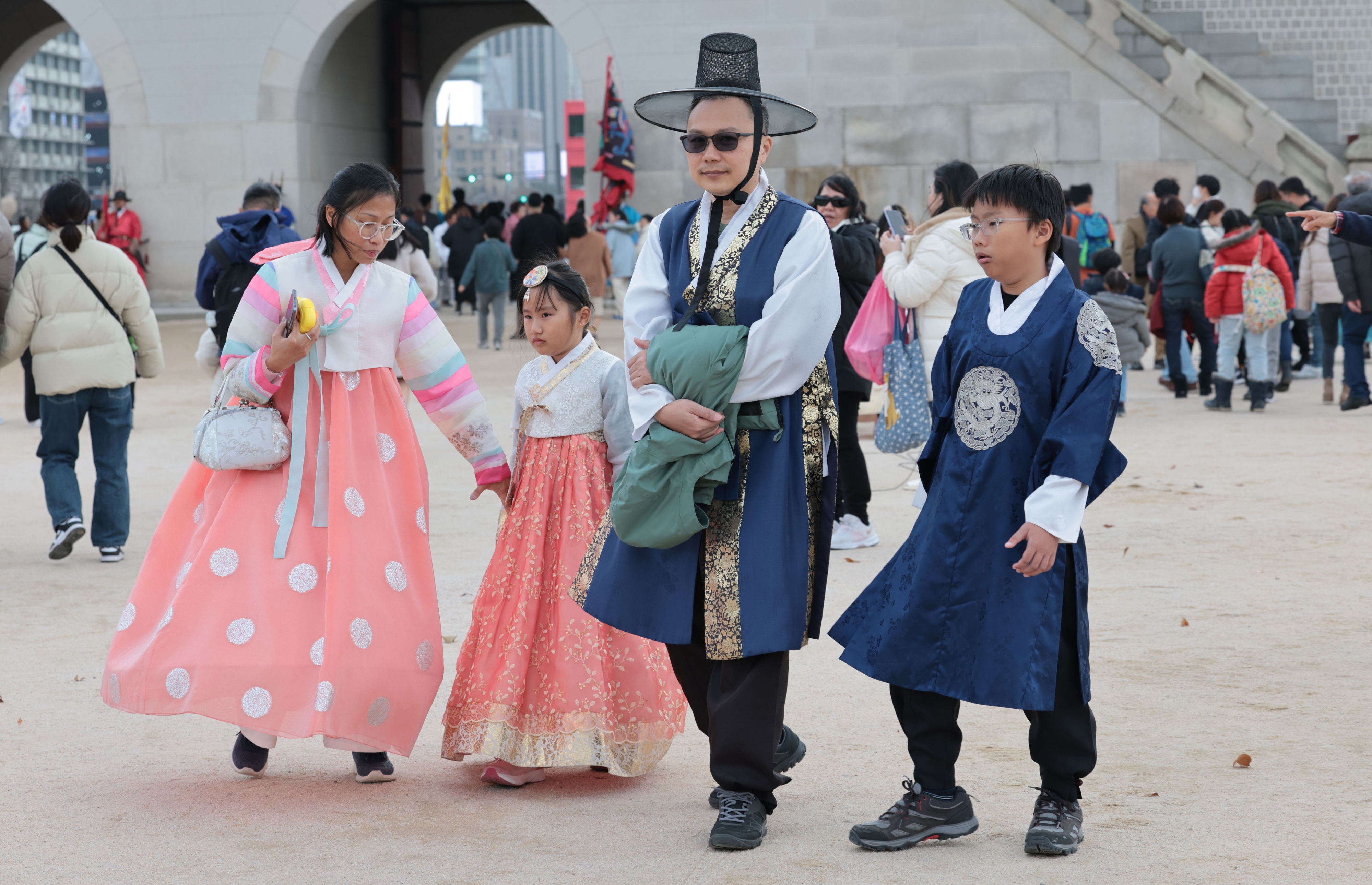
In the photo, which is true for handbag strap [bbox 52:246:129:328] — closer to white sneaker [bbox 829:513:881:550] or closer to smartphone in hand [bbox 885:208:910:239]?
white sneaker [bbox 829:513:881:550]

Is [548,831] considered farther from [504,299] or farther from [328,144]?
[328,144]

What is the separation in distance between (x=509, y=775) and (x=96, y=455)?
3754 millimetres

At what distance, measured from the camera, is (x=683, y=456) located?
3.06 metres

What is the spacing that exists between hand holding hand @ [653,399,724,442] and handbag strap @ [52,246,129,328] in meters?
4.29

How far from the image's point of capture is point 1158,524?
6887 mm

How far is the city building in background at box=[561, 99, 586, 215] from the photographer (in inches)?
857

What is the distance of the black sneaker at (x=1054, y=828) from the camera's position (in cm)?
302

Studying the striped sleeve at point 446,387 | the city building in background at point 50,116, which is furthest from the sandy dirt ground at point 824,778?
the city building in background at point 50,116

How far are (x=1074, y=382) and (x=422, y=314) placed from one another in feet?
5.70

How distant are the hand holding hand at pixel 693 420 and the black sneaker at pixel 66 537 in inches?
171

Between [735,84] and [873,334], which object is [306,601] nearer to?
[735,84]

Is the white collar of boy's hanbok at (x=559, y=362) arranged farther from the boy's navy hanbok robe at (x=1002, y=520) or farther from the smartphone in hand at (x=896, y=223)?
the smartphone in hand at (x=896, y=223)

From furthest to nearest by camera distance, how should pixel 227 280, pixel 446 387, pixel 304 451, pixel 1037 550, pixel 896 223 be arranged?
pixel 896 223, pixel 227 280, pixel 446 387, pixel 304 451, pixel 1037 550

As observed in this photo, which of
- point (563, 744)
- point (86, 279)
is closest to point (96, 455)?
point (86, 279)
